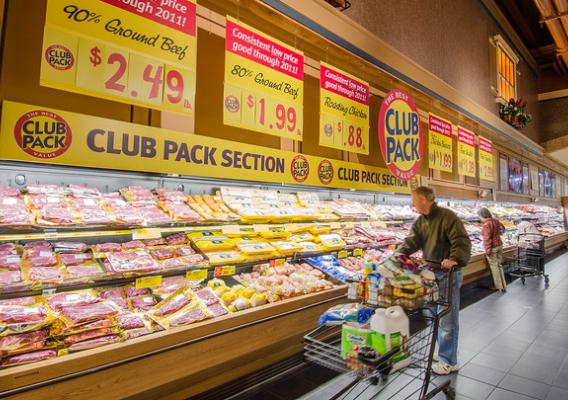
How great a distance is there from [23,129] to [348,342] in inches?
97.6

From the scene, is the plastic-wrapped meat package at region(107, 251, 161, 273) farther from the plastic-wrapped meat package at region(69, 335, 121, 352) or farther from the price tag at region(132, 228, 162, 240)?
the plastic-wrapped meat package at region(69, 335, 121, 352)

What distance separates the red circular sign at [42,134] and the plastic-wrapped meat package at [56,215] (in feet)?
1.20

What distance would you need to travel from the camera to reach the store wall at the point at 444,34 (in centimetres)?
593

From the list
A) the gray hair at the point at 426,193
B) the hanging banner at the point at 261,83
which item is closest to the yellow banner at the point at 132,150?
the hanging banner at the point at 261,83

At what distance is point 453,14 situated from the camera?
8.23 meters

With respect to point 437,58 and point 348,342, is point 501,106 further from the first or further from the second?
point 348,342

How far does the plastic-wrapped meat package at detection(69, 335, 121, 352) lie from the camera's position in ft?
6.41

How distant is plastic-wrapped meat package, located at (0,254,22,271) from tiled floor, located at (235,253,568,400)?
202cm

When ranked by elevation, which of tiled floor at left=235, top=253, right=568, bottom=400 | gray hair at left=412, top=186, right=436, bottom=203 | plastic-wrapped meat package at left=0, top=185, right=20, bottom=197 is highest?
gray hair at left=412, top=186, right=436, bottom=203

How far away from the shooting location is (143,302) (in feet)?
8.68

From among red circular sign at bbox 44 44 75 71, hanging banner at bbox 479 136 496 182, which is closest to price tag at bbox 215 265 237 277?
red circular sign at bbox 44 44 75 71

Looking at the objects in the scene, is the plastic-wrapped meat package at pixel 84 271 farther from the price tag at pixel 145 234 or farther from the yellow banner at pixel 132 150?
the yellow banner at pixel 132 150

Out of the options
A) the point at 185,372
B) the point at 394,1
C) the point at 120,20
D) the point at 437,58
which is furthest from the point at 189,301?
the point at 437,58

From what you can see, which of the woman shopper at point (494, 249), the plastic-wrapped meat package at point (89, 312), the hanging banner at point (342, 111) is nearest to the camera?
the plastic-wrapped meat package at point (89, 312)
